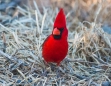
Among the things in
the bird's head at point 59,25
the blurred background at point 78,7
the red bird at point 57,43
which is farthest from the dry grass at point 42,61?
the blurred background at point 78,7

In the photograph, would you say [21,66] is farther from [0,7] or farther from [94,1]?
[94,1]

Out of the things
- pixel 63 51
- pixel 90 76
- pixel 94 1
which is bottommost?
pixel 90 76

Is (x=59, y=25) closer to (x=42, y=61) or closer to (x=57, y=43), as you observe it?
(x=57, y=43)

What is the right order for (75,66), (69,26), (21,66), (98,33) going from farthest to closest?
(69,26) < (98,33) < (75,66) < (21,66)

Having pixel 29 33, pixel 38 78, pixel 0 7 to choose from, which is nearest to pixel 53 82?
pixel 38 78

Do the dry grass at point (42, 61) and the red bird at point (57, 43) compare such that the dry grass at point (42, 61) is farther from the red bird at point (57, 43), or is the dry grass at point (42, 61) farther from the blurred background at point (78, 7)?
the blurred background at point (78, 7)

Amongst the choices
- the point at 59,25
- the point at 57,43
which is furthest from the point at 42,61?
the point at 59,25
